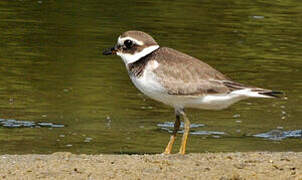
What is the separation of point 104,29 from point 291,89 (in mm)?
6366

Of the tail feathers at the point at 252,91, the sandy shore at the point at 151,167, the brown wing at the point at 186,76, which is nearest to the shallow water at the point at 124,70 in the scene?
the tail feathers at the point at 252,91

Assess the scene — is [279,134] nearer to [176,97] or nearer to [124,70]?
[176,97]

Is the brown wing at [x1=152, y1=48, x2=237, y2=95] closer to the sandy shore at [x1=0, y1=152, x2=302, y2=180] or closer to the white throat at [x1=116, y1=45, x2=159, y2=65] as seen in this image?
the white throat at [x1=116, y1=45, x2=159, y2=65]

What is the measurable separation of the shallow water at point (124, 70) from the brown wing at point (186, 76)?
1.53 meters

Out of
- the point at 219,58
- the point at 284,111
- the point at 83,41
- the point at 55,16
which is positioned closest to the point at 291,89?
the point at 284,111

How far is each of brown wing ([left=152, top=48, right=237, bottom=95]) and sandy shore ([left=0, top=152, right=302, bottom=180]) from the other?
818 millimetres

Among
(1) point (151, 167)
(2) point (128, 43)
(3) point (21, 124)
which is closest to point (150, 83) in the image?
(2) point (128, 43)

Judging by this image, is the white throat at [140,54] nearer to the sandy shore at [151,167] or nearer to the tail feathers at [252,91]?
the tail feathers at [252,91]

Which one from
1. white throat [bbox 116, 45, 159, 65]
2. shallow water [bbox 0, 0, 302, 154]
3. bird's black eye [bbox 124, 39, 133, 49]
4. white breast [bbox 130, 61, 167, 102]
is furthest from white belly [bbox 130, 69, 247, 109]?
shallow water [bbox 0, 0, 302, 154]

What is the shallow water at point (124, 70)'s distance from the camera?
39.7 feet

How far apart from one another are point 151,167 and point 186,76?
1591 millimetres

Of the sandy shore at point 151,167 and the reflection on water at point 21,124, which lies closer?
the sandy shore at point 151,167

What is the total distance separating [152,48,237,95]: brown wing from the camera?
32.2 ft

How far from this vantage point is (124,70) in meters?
16.7
